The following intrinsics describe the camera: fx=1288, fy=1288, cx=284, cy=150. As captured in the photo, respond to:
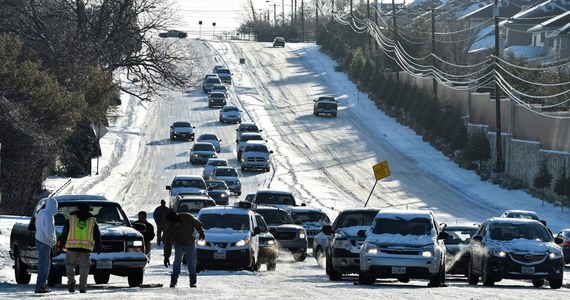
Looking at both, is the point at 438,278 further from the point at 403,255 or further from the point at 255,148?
the point at 255,148

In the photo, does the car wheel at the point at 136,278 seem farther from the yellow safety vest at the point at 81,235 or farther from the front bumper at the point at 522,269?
the front bumper at the point at 522,269

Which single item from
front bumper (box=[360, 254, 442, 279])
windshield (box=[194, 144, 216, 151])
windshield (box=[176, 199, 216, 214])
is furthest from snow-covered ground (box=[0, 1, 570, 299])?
windshield (box=[176, 199, 216, 214])

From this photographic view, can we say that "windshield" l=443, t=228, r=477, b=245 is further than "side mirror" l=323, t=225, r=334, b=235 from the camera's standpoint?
Yes

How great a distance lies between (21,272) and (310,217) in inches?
646

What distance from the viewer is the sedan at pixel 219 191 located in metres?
53.0

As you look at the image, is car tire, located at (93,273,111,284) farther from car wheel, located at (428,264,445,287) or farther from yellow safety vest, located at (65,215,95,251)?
car wheel, located at (428,264,445,287)

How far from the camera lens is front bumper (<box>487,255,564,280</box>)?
26.1 meters

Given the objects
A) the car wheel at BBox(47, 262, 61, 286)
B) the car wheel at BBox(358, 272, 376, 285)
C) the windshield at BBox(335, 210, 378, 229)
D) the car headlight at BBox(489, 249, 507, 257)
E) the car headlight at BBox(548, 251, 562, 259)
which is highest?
the car wheel at BBox(47, 262, 61, 286)

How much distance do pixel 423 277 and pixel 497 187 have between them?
45.4 metres

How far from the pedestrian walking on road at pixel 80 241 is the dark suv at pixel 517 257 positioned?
28.5 feet

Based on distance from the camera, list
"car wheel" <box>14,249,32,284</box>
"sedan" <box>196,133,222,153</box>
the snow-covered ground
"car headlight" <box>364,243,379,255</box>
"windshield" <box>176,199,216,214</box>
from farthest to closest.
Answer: "sedan" <box>196,133,222,153</box>
"windshield" <box>176,199,216,214</box>
"car headlight" <box>364,243,379,255</box>
"car wheel" <box>14,249,32,284</box>
the snow-covered ground

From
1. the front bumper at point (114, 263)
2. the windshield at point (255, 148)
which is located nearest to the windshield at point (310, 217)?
the front bumper at point (114, 263)

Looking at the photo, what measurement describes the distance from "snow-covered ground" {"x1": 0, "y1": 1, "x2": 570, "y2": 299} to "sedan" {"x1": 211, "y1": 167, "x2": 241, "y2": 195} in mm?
2181

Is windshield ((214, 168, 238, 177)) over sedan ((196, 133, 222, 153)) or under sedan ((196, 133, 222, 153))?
over
